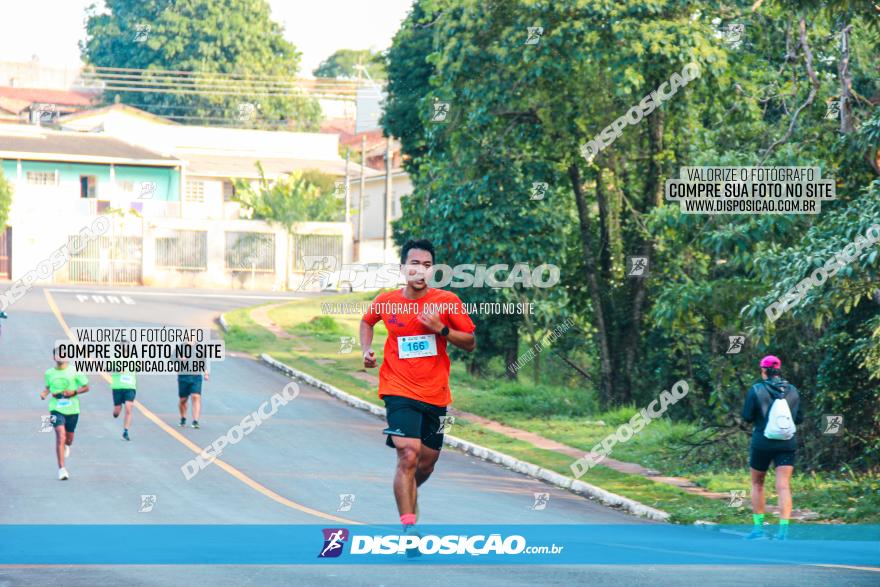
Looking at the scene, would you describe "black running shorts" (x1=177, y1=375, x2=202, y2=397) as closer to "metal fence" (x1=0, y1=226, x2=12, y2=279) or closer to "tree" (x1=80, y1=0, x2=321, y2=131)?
"metal fence" (x1=0, y1=226, x2=12, y2=279)

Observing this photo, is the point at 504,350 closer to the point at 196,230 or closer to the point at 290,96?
the point at 196,230

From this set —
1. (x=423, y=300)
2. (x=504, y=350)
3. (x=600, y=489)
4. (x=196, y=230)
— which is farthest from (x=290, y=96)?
(x=423, y=300)

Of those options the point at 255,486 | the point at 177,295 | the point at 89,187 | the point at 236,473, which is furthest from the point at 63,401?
the point at 89,187

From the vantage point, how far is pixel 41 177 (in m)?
59.2

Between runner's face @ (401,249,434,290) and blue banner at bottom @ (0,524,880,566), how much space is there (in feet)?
6.32

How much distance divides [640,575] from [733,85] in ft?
46.1

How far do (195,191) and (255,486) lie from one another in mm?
52611

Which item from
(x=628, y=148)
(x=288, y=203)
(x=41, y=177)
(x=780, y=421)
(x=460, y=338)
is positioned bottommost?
(x=780, y=421)

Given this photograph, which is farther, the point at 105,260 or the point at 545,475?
the point at 105,260

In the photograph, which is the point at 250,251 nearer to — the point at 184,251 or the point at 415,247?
the point at 184,251

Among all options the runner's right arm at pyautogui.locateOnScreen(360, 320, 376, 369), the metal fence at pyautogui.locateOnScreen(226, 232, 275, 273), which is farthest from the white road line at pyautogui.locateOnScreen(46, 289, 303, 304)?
the runner's right arm at pyautogui.locateOnScreen(360, 320, 376, 369)

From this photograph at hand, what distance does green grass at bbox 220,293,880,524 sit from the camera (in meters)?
14.1

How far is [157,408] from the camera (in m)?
22.7

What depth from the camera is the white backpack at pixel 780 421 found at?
40.1 feet
